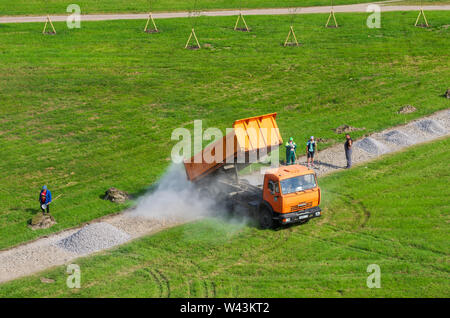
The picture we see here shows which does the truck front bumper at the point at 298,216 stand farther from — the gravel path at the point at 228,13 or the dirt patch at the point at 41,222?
the gravel path at the point at 228,13

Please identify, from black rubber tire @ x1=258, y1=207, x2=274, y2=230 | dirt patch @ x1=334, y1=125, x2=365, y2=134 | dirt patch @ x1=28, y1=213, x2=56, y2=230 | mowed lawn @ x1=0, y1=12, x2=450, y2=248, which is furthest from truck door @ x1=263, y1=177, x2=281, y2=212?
dirt patch @ x1=334, y1=125, x2=365, y2=134

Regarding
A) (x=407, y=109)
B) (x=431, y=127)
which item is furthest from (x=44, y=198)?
(x=407, y=109)

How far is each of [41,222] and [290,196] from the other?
42.0 feet

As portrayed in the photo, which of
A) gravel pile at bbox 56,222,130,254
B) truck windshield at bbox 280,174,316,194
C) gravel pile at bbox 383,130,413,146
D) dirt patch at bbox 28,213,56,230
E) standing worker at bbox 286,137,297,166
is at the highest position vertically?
gravel pile at bbox 383,130,413,146

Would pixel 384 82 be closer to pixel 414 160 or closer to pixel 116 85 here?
pixel 414 160

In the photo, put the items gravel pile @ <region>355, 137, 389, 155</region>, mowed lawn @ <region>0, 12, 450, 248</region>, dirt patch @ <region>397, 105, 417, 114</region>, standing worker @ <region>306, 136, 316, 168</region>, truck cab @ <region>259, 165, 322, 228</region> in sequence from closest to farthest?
truck cab @ <region>259, 165, 322, 228</region> < standing worker @ <region>306, 136, 316, 168</region> < mowed lawn @ <region>0, 12, 450, 248</region> < gravel pile @ <region>355, 137, 389, 155</region> < dirt patch @ <region>397, 105, 417, 114</region>

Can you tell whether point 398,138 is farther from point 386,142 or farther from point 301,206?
point 301,206

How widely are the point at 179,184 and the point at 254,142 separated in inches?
247

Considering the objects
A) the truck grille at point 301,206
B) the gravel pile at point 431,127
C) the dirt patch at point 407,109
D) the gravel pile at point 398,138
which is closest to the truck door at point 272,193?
the truck grille at point 301,206

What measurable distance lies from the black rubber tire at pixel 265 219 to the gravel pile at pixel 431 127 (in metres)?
17.5

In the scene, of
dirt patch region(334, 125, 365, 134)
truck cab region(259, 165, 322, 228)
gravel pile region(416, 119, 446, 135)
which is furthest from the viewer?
dirt patch region(334, 125, 365, 134)

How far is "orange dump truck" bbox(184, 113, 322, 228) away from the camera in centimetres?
2645

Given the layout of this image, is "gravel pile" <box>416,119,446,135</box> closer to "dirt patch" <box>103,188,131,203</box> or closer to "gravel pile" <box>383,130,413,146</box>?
"gravel pile" <box>383,130,413,146</box>

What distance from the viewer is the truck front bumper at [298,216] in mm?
26247
